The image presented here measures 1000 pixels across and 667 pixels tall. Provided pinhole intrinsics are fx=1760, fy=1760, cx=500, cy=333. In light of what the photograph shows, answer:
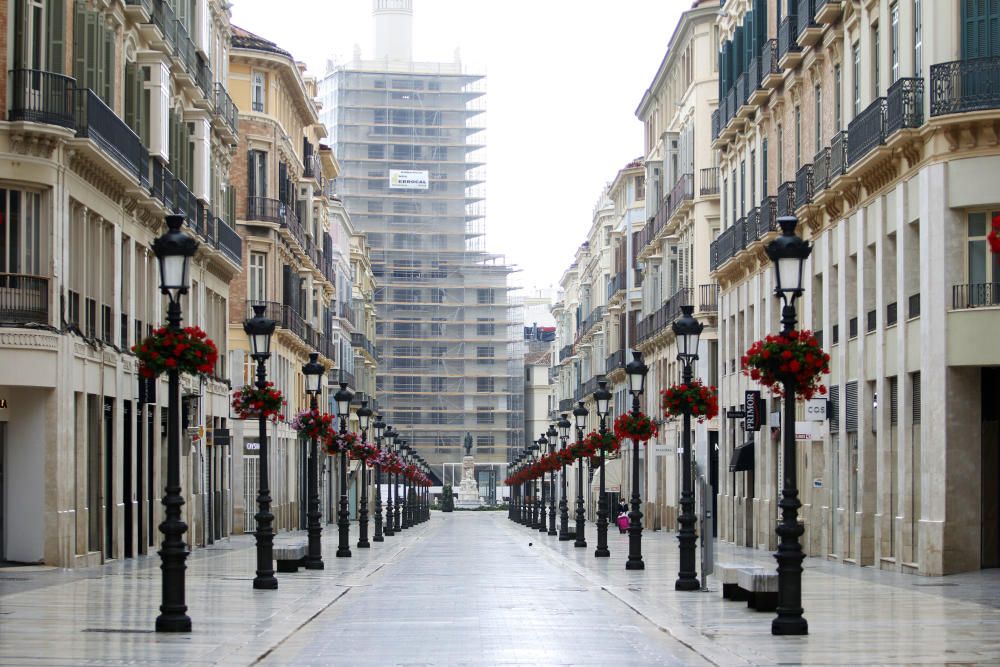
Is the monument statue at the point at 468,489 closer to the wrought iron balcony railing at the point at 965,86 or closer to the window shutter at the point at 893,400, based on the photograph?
the window shutter at the point at 893,400

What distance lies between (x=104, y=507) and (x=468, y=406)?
124 m

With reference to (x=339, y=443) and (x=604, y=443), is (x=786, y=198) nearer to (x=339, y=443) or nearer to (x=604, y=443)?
(x=604, y=443)

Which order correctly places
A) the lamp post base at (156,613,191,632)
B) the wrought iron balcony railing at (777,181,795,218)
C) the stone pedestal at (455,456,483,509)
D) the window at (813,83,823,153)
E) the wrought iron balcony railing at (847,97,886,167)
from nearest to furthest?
the lamp post base at (156,613,191,632)
the wrought iron balcony railing at (847,97,886,167)
the window at (813,83,823,153)
the wrought iron balcony railing at (777,181,795,218)
the stone pedestal at (455,456,483,509)

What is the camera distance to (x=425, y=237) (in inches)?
6235

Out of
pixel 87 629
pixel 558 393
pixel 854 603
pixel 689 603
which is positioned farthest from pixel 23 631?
pixel 558 393

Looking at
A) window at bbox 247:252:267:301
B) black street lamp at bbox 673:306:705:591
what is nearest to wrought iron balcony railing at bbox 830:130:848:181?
black street lamp at bbox 673:306:705:591

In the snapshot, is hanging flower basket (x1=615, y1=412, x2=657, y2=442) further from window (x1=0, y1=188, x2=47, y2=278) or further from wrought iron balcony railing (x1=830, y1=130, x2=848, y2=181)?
window (x1=0, y1=188, x2=47, y2=278)

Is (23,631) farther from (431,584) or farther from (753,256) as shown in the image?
(753,256)

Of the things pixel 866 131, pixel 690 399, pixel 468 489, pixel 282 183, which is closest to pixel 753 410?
pixel 866 131

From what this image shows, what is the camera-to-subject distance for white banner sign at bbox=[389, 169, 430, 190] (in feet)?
509

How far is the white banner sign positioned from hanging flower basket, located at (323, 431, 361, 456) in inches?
3945

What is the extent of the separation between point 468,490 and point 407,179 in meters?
27.9

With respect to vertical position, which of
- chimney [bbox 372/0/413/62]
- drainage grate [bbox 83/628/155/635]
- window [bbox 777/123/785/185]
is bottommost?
drainage grate [bbox 83/628/155/635]

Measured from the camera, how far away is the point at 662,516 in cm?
A: 7581
